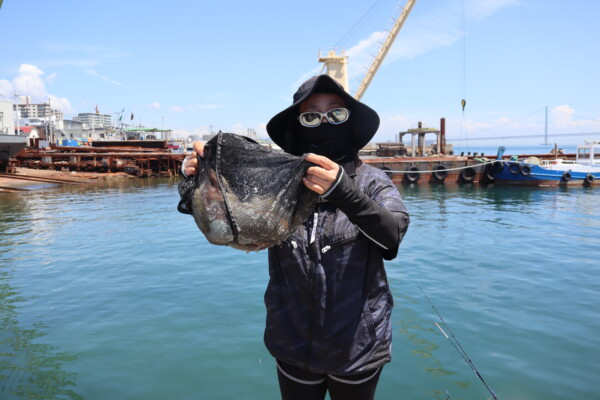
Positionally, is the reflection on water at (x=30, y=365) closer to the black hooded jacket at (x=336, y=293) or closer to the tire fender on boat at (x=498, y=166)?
the black hooded jacket at (x=336, y=293)

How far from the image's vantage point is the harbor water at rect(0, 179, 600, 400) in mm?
4641

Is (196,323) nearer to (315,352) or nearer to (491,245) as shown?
(315,352)

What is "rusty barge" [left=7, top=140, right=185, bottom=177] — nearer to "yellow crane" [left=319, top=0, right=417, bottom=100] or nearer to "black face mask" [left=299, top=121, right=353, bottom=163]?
"yellow crane" [left=319, top=0, right=417, bottom=100]

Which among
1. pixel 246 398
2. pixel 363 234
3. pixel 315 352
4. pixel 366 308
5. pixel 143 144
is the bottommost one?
pixel 246 398

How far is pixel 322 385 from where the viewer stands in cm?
207

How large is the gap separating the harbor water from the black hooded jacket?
9.16 ft

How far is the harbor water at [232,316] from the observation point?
464 centimetres

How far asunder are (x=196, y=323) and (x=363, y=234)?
4.96 m

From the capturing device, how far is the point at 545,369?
4.90m

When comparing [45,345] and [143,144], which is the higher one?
[143,144]

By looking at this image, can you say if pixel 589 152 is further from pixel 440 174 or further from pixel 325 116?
pixel 325 116

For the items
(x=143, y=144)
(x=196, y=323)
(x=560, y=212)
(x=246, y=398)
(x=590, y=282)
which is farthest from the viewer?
(x=143, y=144)

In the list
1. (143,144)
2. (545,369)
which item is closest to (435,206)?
(545,369)

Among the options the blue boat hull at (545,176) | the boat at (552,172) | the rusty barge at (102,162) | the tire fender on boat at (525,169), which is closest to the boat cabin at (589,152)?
the boat at (552,172)
